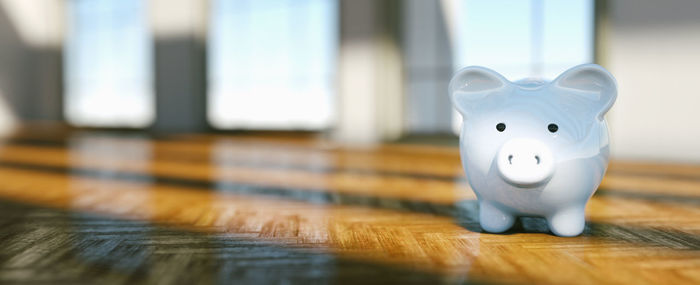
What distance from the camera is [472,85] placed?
5.46ft

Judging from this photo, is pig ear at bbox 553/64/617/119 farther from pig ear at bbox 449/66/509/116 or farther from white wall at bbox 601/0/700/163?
white wall at bbox 601/0/700/163

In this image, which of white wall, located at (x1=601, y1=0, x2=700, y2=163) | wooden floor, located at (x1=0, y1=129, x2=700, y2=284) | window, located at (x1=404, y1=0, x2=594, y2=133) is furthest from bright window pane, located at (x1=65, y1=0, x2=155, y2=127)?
white wall, located at (x1=601, y1=0, x2=700, y2=163)

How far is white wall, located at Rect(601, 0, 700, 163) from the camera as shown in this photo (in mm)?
4617

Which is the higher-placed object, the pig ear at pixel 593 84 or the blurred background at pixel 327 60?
the blurred background at pixel 327 60

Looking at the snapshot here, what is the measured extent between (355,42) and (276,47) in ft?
5.24

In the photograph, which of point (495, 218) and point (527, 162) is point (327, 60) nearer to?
point (495, 218)

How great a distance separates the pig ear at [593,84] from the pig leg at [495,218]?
404mm

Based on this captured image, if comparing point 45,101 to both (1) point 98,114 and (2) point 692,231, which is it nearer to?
(1) point 98,114

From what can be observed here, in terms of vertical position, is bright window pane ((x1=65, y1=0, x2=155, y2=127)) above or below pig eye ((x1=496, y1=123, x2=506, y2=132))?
above

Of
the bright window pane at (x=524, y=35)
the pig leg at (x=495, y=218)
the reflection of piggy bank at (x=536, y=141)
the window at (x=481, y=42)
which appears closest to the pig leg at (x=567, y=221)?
the reflection of piggy bank at (x=536, y=141)

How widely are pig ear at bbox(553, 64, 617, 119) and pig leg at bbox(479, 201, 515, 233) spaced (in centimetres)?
40

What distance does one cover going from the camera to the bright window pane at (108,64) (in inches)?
351

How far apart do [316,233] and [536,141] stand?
28.6 inches

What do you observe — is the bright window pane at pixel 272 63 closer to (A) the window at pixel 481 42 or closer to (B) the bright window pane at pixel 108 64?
(A) the window at pixel 481 42
